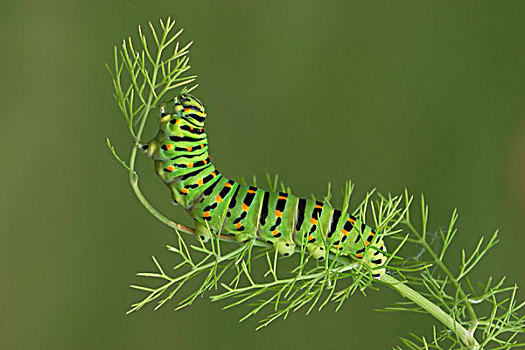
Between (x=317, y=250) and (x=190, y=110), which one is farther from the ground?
(x=190, y=110)

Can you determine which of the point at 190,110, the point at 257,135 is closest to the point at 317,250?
the point at 190,110

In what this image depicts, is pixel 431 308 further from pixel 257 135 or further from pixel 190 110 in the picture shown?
pixel 257 135

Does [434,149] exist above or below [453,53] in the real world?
below

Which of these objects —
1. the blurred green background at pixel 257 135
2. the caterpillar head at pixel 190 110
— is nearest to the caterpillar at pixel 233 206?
the caterpillar head at pixel 190 110

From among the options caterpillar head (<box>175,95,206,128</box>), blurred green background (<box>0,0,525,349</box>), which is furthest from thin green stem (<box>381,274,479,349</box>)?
blurred green background (<box>0,0,525,349</box>)

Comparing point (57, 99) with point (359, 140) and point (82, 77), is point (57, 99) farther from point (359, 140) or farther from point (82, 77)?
point (359, 140)

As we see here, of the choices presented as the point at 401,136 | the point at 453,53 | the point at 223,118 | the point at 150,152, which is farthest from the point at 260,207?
the point at 453,53
